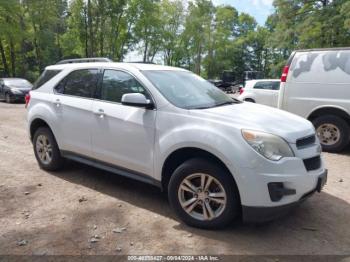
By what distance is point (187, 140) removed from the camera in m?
3.74

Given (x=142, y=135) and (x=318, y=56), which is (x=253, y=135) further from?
(x=318, y=56)

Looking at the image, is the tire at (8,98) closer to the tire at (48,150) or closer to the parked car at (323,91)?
the tire at (48,150)

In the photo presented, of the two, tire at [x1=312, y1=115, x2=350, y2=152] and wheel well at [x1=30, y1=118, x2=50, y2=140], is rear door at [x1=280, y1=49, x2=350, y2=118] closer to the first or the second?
tire at [x1=312, y1=115, x2=350, y2=152]

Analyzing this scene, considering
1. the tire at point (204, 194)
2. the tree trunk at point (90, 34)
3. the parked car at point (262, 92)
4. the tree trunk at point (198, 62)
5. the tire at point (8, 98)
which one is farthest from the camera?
the tree trunk at point (198, 62)

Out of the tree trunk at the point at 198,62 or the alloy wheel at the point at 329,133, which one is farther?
the tree trunk at the point at 198,62

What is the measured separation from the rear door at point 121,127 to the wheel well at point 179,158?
197mm

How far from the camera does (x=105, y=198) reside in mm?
4684

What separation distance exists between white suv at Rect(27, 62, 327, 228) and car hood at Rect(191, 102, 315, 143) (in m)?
0.01

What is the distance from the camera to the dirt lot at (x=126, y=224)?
11.3ft

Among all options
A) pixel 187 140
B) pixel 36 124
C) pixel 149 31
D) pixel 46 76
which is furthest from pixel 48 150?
pixel 149 31

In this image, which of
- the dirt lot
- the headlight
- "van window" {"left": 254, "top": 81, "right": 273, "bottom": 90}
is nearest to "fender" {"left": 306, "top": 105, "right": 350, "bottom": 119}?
the dirt lot

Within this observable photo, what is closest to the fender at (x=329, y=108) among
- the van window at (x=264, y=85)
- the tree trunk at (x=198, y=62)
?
the van window at (x=264, y=85)

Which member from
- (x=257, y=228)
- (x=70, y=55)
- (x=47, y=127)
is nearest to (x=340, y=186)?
(x=257, y=228)

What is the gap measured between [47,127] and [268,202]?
12.4 feet
